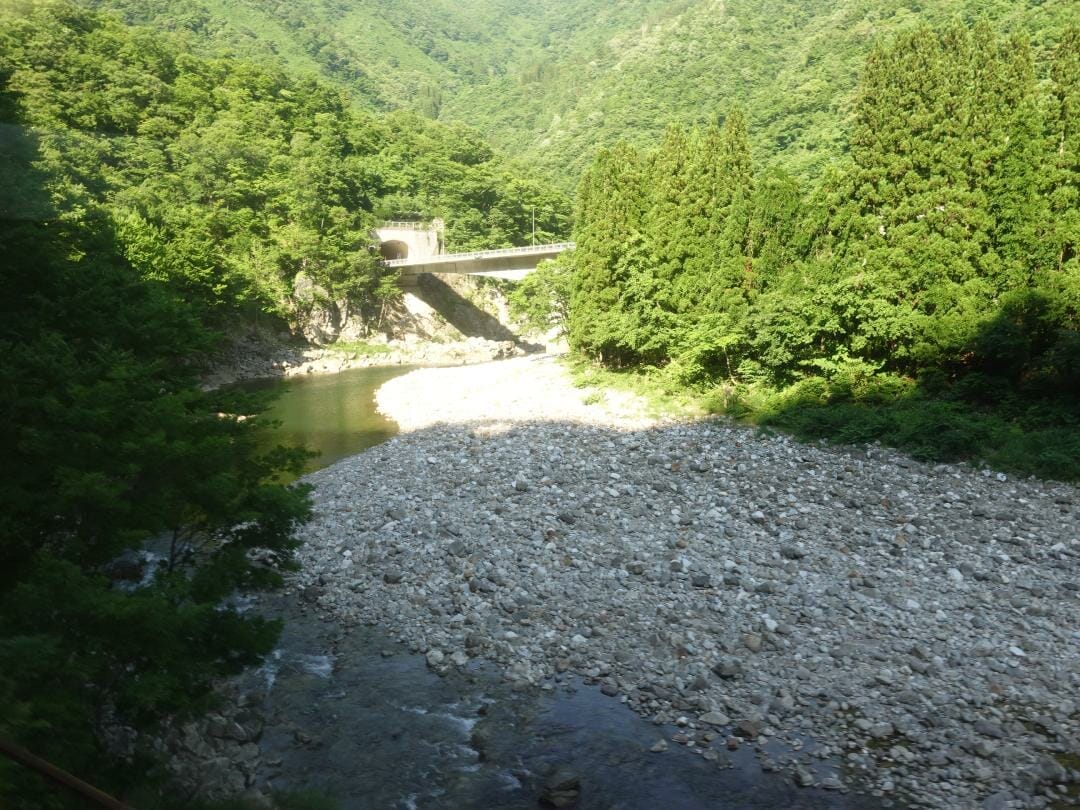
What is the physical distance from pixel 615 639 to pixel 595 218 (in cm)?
2182

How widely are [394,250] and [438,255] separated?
5967 mm

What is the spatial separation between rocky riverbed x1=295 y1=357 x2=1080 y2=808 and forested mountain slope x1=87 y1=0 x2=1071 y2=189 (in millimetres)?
31232

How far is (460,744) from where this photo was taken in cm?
773

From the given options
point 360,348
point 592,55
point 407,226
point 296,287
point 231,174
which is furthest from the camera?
point 592,55

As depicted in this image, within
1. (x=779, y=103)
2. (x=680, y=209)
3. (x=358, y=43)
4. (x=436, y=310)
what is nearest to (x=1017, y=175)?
(x=680, y=209)

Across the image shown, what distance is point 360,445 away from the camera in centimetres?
2131

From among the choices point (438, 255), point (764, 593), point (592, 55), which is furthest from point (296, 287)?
point (592, 55)

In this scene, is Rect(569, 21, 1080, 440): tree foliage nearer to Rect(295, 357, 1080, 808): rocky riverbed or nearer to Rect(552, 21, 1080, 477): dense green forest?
Rect(552, 21, 1080, 477): dense green forest

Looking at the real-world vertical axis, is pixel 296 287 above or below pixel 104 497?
above

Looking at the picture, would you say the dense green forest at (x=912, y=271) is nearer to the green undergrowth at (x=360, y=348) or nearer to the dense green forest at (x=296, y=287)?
the dense green forest at (x=296, y=287)

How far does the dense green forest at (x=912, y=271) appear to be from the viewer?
50.9ft

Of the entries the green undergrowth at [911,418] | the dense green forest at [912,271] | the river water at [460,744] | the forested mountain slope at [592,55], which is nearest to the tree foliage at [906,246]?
the dense green forest at [912,271]

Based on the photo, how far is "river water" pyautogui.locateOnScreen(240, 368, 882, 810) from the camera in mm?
6883

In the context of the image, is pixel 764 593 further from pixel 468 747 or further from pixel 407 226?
pixel 407 226
